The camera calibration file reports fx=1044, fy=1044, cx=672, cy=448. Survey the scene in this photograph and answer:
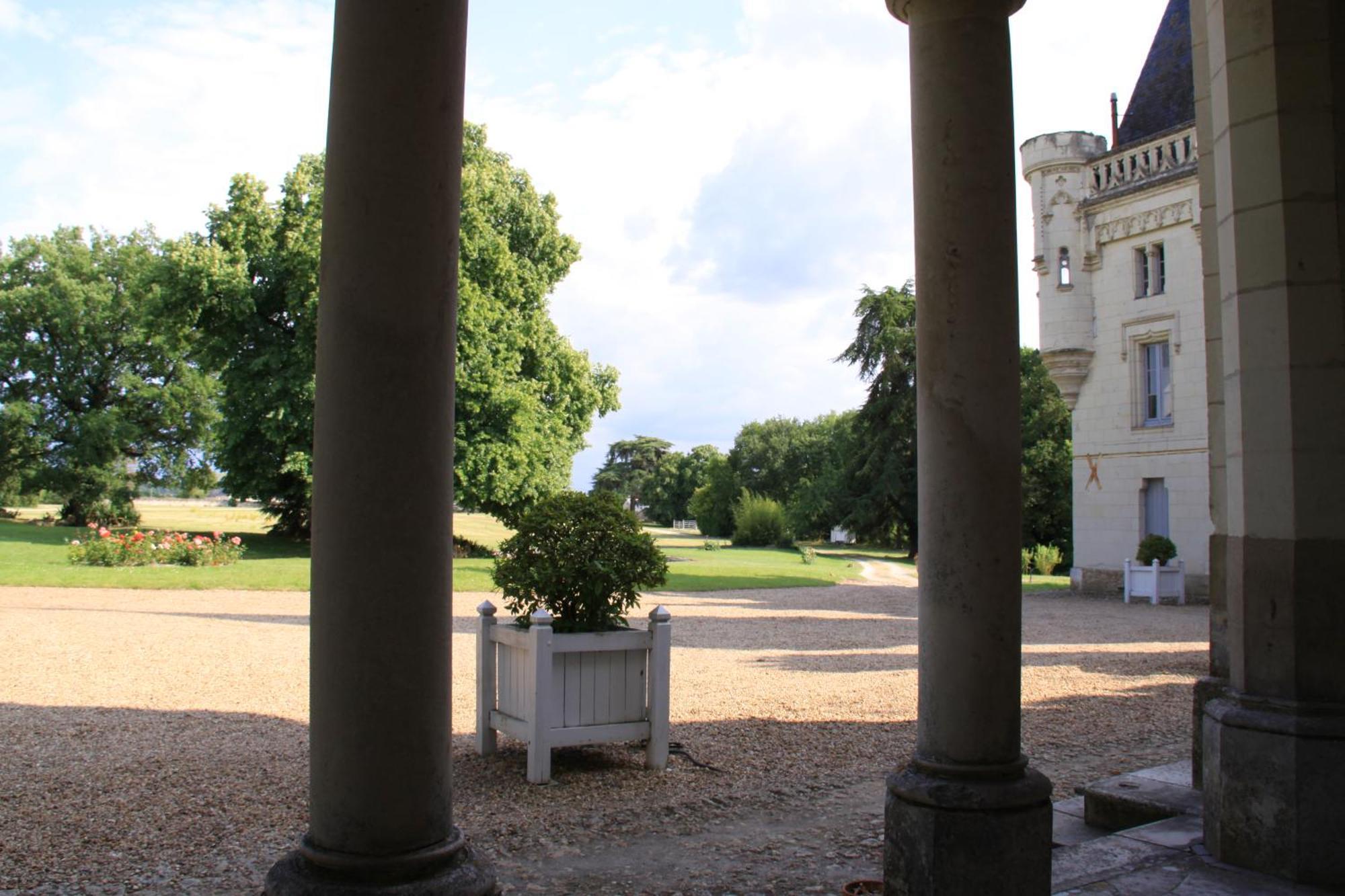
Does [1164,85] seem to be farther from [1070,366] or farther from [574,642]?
[574,642]

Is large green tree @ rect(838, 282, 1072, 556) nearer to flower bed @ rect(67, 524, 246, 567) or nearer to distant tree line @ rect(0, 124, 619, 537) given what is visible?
distant tree line @ rect(0, 124, 619, 537)

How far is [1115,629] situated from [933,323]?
46.0ft

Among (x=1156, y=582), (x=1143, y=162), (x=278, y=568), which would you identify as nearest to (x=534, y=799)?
(x=1156, y=582)

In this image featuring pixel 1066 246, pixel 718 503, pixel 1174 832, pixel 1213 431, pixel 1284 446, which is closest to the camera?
pixel 1284 446

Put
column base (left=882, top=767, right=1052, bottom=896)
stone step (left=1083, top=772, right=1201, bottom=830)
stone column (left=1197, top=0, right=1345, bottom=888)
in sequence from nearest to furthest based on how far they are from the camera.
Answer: column base (left=882, top=767, right=1052, bottom=896), stone column (left=1197, top=0, right=1345, bottom=888), stone step (left=1083, top=772, right=1201, bottom=830)

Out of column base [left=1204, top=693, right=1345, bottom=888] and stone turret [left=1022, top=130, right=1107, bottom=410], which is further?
stone turret [left=1022, top=130, right=1107, bottom=410]

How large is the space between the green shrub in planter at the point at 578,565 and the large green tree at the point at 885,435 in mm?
40432

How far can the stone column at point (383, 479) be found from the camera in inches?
108

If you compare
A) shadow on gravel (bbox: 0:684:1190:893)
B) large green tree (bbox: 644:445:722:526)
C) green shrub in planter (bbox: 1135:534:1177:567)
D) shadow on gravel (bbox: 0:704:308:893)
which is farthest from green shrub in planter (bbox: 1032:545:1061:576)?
large green tree (bbox: 644:445:722:526)

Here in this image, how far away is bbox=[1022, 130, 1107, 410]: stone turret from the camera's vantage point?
77.4 feet

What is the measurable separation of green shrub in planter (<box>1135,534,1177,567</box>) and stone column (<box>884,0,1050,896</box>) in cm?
1971

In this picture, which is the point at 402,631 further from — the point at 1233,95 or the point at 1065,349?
the point at 1065,349

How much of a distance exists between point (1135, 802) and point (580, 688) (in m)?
3.11

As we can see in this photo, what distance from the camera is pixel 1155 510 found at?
22766 mm
